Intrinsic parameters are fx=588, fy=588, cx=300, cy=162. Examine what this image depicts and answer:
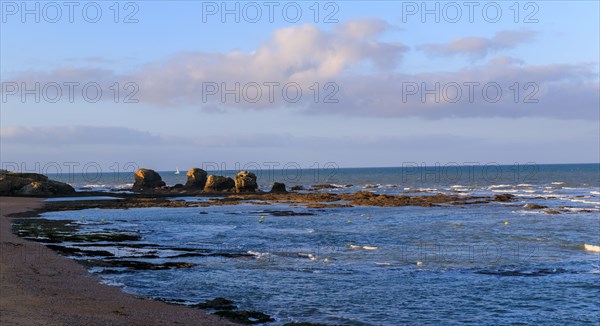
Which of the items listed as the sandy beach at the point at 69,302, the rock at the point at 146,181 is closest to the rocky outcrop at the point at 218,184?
the rock at the point at 146,181

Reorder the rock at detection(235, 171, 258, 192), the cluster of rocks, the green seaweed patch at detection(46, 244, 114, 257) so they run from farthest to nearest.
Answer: the cluster of rocks → the rock at detection(235, 171, 258, 192) → the green seaweed patch at detection(46, 244, 114, 257)

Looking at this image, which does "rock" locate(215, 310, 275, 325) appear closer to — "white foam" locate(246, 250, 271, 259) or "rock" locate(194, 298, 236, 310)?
"rock" locate(194, 298, 236, 310)

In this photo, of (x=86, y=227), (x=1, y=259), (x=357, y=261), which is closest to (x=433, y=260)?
(x=357, y=261)

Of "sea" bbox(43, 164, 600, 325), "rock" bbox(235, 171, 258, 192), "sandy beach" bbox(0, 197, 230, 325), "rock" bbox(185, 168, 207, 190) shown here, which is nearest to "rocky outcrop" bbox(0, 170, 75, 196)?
"rock" bbox(185, 168, 207, 190)

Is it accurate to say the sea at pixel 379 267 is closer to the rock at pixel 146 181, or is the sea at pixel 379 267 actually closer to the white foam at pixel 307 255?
the white foam at pixel 307 255

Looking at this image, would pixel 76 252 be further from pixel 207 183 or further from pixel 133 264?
pixel 207 183

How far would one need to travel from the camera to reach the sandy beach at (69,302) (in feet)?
47.3

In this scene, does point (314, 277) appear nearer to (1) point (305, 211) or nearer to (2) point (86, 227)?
(2) point (86, 227)

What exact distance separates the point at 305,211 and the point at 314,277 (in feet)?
113

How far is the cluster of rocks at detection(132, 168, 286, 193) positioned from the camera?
85.3 m

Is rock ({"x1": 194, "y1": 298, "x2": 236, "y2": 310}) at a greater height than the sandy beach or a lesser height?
lesser

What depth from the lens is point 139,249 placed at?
28.8 metres

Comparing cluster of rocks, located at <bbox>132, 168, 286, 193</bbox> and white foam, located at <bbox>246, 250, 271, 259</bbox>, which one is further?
cluster of rocks, located at <bbox>132, 168, 286, 193</bbox>

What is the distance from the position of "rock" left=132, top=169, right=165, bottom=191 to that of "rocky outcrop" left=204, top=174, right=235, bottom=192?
32.8 ft
